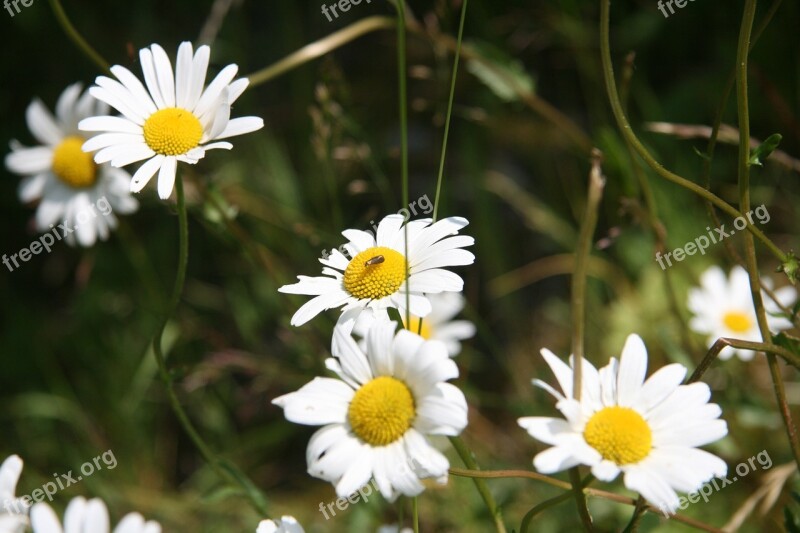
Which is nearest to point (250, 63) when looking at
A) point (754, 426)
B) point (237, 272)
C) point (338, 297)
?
point (237, 272)

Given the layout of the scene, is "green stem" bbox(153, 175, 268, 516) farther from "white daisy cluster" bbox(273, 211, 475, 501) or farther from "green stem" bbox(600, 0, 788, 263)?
"green stem" bbox(600, 0, 788, 263)

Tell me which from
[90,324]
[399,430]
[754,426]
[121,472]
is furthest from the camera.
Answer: [90,324]

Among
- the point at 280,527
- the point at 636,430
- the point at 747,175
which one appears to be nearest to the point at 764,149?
the point at 747,175

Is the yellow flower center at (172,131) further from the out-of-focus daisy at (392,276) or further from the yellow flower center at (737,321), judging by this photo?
the yellow flower center at (737,321)

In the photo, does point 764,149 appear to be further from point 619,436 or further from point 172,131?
point 172,131

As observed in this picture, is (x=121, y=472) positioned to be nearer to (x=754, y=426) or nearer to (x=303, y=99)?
(x=303, y=99)
